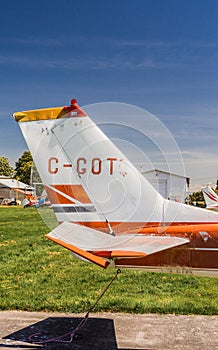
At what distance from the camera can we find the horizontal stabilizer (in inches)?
177

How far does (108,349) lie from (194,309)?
2054 mm

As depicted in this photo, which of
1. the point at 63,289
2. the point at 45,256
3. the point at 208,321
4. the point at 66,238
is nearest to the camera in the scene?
the point at 66,238

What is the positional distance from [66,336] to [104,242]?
5.27ft

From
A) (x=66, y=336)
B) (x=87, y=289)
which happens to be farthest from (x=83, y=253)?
(x=87, y=289)

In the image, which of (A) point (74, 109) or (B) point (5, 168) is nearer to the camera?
(A) point (74, 109)

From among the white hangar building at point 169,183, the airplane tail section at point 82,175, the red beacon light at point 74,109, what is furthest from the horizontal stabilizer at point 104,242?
the red beacon light at point 74,109

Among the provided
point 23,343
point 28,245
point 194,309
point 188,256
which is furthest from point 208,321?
point 28,245

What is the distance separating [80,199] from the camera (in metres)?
5.17

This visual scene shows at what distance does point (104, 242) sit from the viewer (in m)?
4.86

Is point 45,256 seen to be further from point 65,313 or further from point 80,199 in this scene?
point 80,199

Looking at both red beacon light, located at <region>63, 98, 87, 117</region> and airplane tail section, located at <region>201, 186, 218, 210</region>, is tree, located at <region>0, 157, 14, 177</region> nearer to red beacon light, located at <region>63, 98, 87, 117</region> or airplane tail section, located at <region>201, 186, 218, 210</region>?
airplane tail section, located at <region>201, 186, 218, 210</region>

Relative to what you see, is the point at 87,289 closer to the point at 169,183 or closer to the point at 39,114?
the point at 169,183

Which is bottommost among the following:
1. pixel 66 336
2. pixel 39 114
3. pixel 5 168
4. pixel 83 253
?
pixel 66 336

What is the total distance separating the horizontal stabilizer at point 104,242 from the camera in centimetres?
449
